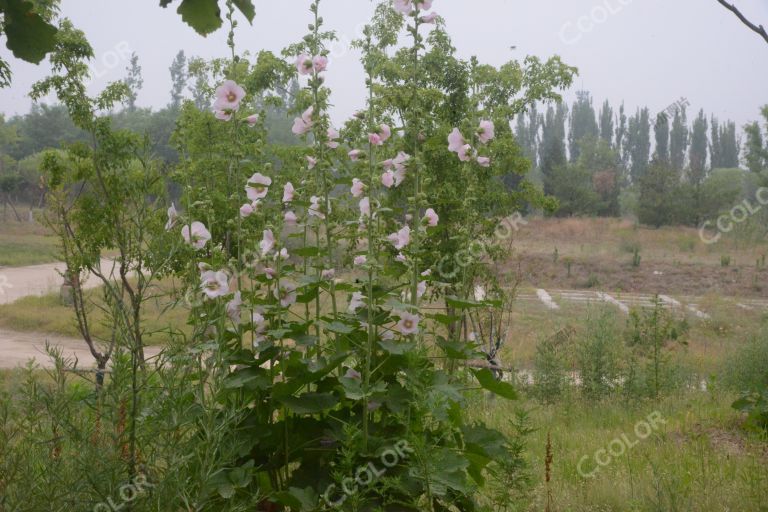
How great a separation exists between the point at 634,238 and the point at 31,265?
24.7 m

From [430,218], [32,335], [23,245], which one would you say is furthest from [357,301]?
[23,245]

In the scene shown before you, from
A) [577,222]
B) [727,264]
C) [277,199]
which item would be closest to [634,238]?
[577,222]

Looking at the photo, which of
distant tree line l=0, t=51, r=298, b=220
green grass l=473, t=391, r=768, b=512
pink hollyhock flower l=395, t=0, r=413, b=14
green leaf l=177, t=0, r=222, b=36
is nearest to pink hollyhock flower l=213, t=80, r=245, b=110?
pink hollyhock flower l=395, t=0, r=413, b=14

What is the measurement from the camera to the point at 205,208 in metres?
2.74

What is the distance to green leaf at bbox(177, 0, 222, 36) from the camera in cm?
148

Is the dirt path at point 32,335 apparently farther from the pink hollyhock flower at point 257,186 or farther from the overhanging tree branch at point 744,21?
the overhanging tree branch at point 744,21

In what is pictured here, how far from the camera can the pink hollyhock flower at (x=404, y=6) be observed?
9.27ft

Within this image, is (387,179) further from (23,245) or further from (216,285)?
(23,245)

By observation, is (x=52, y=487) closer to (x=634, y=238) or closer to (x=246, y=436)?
(x=246, y=436)

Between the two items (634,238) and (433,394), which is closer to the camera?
(433,394)

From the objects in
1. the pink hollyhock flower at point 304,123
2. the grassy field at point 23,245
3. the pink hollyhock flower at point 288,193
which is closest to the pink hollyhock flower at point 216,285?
the pink hollyhock flower at point 288,193

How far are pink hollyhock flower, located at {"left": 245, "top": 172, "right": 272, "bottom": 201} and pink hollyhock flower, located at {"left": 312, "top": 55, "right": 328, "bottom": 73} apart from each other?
0.49 m

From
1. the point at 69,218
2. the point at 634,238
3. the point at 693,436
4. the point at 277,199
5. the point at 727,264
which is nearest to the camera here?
the point at 277,199

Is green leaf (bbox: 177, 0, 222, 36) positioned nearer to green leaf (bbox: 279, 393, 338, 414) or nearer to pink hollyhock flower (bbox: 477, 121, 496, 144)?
green leaf (bbox: 279, 393, 338, 414)
